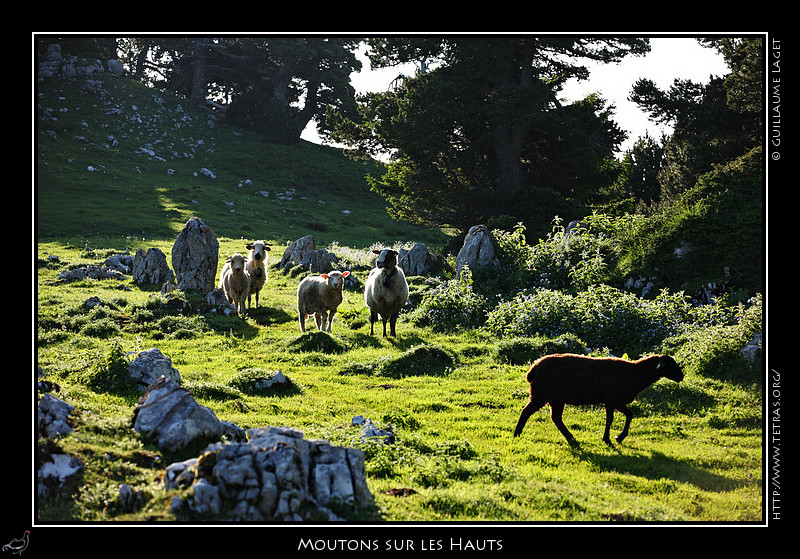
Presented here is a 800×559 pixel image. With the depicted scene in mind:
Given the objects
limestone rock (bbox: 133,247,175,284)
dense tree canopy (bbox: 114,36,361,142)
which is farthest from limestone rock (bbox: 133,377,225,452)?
dense tree canopy (bbox: 114,36,361,142)

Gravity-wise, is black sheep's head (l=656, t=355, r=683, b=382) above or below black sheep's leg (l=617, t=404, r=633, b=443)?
above

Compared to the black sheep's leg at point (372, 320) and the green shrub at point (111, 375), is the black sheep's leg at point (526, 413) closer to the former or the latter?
the green shrub at point (111, 375)

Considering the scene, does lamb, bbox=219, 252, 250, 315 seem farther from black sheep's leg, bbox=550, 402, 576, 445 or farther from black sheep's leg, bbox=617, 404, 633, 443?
black sheep's leg, bbox=617, 404, 633, 443

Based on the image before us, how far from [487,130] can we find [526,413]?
25.2m

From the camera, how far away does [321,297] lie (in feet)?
64.0

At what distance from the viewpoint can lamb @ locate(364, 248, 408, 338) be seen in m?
19.1

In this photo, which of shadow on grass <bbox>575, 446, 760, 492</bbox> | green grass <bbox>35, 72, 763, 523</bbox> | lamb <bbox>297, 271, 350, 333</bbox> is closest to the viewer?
green grass <bbox>35, 72, 763, 523</bbox>

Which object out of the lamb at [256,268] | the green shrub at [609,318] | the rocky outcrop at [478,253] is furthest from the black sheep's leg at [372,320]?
the rocky outcrop at [478,253]

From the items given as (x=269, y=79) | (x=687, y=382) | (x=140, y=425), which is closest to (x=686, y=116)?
(x=687, y=382)
